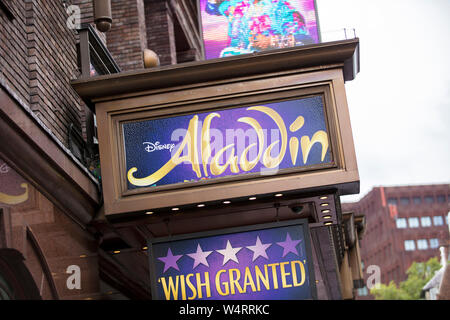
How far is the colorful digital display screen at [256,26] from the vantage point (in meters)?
10.2

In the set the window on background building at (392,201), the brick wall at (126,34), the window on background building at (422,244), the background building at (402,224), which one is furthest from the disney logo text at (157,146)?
the window on background building at (392,201)

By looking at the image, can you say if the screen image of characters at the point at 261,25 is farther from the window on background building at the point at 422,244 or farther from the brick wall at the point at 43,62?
the window on background building at the point at 422,244

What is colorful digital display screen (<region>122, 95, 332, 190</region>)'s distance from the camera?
8938mm

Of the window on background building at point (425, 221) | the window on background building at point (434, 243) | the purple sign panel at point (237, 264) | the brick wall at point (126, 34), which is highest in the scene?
the window on background building at point (425, 221)

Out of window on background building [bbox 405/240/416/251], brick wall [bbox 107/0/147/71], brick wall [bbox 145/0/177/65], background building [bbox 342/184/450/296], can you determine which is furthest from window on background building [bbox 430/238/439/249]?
brick wall [bbox 107/0/147/71]

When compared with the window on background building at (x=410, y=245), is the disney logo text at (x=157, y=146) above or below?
below

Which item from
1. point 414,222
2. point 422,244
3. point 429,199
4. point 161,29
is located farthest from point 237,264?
point 429,199

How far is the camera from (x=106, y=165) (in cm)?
908

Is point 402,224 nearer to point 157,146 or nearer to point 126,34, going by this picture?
point 126,34

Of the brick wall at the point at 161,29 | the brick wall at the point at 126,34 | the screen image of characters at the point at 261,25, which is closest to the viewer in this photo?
the screen image of characters at the point at 261,25

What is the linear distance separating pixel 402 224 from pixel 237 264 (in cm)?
10795

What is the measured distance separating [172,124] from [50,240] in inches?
74.8

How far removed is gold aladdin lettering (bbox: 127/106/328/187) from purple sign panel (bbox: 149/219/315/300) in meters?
0.69

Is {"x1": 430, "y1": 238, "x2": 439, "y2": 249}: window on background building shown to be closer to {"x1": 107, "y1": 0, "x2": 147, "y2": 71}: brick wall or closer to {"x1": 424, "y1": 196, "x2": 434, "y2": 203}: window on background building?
{"x1": 424, "y1": 196, "x2": 434, "y2": 203}: window on background building
